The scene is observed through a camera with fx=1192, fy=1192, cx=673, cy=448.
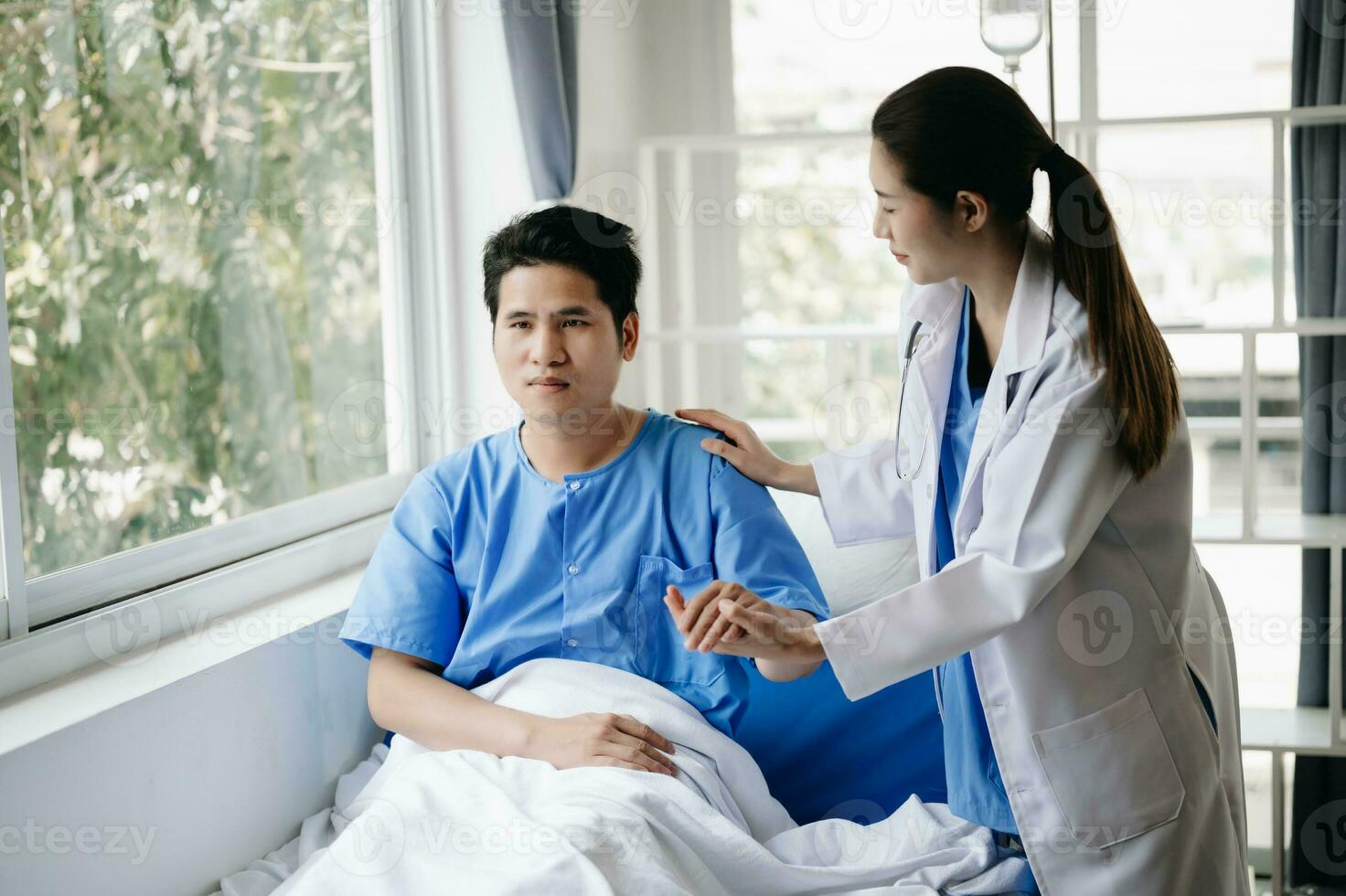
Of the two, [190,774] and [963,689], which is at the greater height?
[963,689]

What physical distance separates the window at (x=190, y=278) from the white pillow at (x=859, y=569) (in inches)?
36.6

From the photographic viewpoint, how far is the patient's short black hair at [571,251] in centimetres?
170

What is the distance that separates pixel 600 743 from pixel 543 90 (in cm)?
140

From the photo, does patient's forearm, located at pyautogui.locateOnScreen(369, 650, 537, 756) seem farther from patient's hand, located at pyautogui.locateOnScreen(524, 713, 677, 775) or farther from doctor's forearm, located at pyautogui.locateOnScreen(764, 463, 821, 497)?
doctor's forearm, located at pyautogui.locateOnScreen(764, 463, 821, 497)

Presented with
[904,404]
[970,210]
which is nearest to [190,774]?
[904,404]

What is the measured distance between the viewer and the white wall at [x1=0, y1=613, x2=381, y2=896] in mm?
1355

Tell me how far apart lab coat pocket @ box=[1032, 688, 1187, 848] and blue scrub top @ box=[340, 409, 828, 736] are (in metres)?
0.38

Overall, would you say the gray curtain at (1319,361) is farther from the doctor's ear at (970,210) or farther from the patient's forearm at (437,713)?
the patient's forearm at (437,713)

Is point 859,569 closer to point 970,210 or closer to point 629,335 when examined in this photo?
point 629,335

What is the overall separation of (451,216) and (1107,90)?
1.63 m

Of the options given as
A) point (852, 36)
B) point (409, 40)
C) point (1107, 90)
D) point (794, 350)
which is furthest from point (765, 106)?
point (409, 40)

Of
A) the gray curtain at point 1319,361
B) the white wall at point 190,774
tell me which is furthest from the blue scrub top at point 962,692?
the gray curtain at point 1319,361

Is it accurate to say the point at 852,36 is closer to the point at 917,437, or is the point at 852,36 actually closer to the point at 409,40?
the point at 409,40

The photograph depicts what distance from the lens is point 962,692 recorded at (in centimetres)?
151
